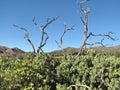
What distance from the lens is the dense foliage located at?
53.7 ft

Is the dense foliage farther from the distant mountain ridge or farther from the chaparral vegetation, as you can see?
the distant mountain ridge

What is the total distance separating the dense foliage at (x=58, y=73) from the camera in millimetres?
16359

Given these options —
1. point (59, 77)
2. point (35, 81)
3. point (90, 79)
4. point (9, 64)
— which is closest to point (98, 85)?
point (90, 79)

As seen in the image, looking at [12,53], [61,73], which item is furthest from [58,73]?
[12,53]

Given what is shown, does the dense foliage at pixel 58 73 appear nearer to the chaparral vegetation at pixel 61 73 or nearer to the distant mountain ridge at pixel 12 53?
the chaparral vegetation at pixel 61 73

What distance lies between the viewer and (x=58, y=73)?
727 inches

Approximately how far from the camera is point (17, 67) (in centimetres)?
1717

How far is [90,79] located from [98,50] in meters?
2.56

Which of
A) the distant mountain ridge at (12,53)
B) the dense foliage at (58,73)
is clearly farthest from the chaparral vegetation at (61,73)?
the distant mountain ridge at (12,53)

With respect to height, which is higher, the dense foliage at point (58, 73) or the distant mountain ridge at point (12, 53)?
the distant mountain ridge at point (12, 53)

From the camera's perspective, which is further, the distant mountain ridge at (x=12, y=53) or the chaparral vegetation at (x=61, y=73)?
the distant mountain ridge at (x=12, y=53)

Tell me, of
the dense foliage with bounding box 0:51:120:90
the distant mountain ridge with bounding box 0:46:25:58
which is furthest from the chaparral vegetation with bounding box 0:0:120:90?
the distant mountain ridge with bounding box 0:46:25:58

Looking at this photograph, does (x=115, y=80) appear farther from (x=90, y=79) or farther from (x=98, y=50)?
(x=98, y=50)

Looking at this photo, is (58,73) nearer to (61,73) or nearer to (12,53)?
(61,73)
